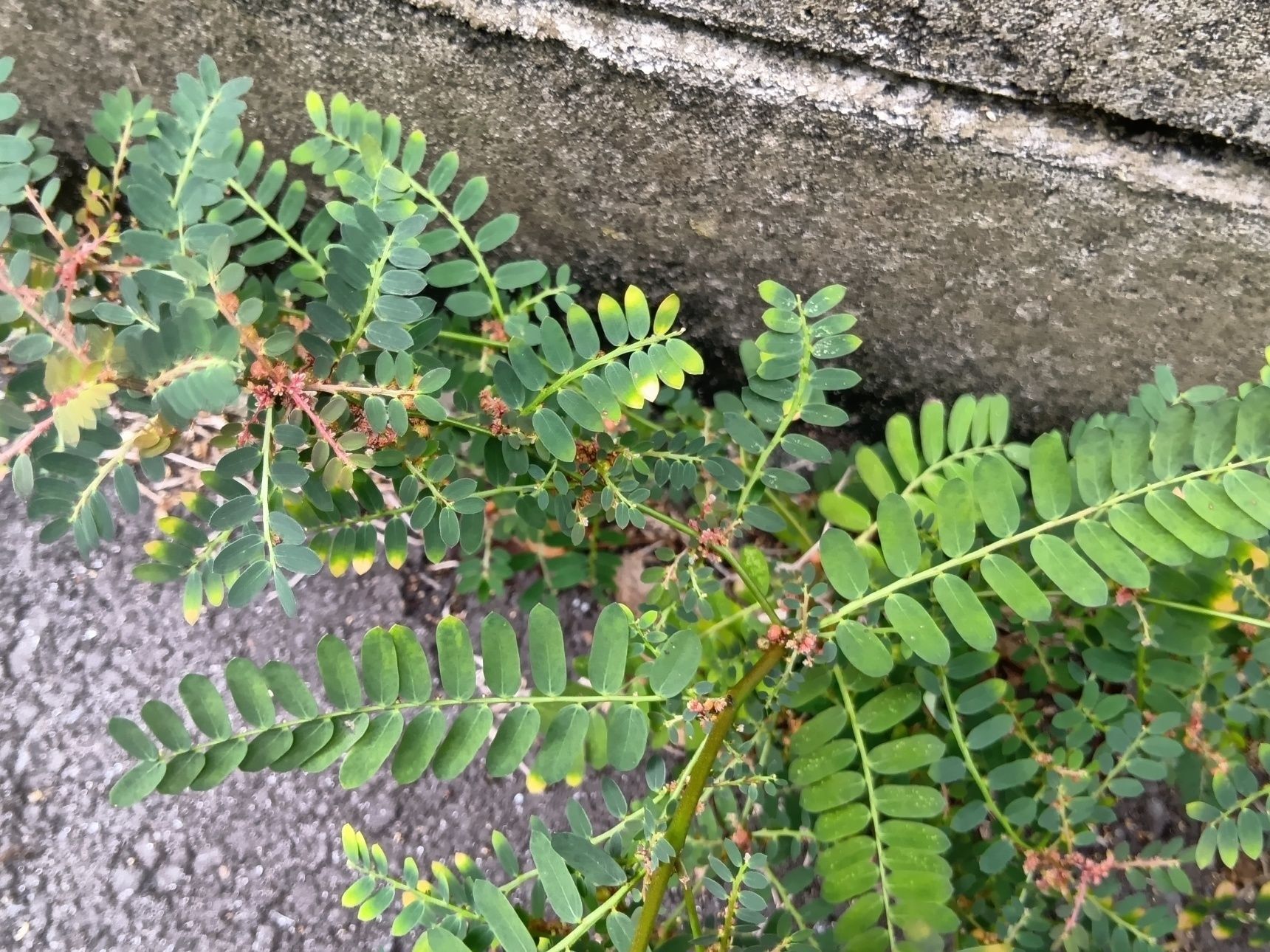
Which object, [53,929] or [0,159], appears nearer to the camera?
[0,159]

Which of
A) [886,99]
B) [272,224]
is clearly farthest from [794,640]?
[272,224]

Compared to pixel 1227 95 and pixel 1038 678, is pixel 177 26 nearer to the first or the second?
pixel 1227 95

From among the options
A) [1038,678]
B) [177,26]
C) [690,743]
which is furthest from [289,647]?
[1038,678]

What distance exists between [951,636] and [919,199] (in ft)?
1.84

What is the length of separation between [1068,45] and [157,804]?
158 cm

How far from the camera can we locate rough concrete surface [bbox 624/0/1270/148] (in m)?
0.87

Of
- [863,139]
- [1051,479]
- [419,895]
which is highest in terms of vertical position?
[863,139]

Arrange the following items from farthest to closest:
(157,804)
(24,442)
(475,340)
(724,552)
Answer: (157,804), (475,340), (724,552), (24,442)

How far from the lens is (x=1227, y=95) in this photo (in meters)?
0.90

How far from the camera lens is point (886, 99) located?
3.25ft

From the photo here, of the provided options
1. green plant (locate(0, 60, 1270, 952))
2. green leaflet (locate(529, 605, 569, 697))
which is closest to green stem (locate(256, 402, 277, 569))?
green plant (locate(0, 60, 1270, 952))

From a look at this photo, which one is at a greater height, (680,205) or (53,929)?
(680,205)

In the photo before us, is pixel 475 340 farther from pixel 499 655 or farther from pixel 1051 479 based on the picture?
pixel 1051 479

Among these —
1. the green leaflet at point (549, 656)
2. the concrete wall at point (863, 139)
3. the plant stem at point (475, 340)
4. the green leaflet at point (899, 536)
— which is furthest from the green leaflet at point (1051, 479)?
the plant stem at point (475, 340)
